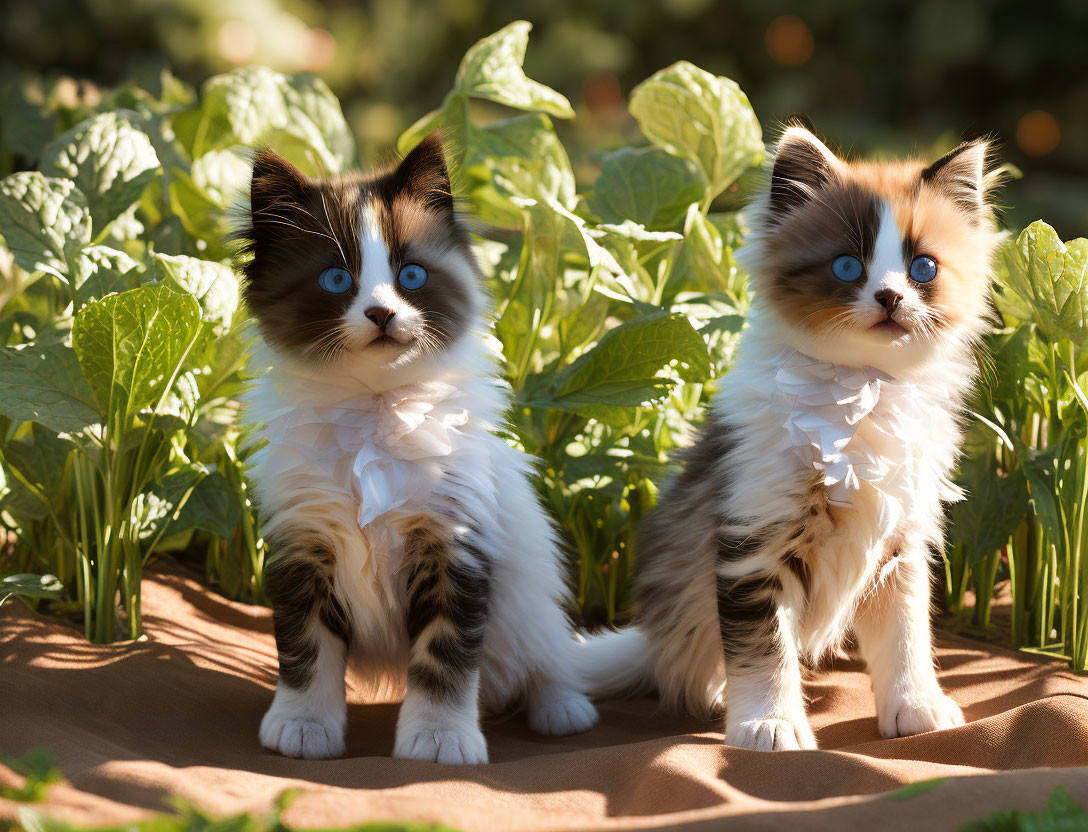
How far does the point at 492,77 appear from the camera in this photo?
303 centimetres

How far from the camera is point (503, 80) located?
3031 mm

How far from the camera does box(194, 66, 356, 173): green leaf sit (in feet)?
10.8

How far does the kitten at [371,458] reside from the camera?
1.95 m

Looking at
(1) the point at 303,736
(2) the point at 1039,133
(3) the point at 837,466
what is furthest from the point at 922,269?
(2) the point at 1039,133

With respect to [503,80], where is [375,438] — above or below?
below

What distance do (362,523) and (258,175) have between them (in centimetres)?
73

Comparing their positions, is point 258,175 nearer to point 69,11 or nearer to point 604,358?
point 604,358

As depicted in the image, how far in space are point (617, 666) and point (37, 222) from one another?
5.80 feet

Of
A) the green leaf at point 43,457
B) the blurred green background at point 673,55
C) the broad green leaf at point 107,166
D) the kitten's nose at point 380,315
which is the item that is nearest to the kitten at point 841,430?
the kitten's nose at point 380,315

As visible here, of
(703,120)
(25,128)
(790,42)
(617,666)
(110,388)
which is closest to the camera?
(110,388)

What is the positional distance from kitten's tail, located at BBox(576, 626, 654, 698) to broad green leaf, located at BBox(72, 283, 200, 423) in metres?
1.16

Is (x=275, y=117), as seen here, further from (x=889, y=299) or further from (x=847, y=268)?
(x=889, y=299)

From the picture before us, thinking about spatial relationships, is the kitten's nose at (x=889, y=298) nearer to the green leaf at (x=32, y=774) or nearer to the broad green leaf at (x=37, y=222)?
the green leaf at (x=32, y=774)

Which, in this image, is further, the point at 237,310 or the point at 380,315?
the point at 237,310
